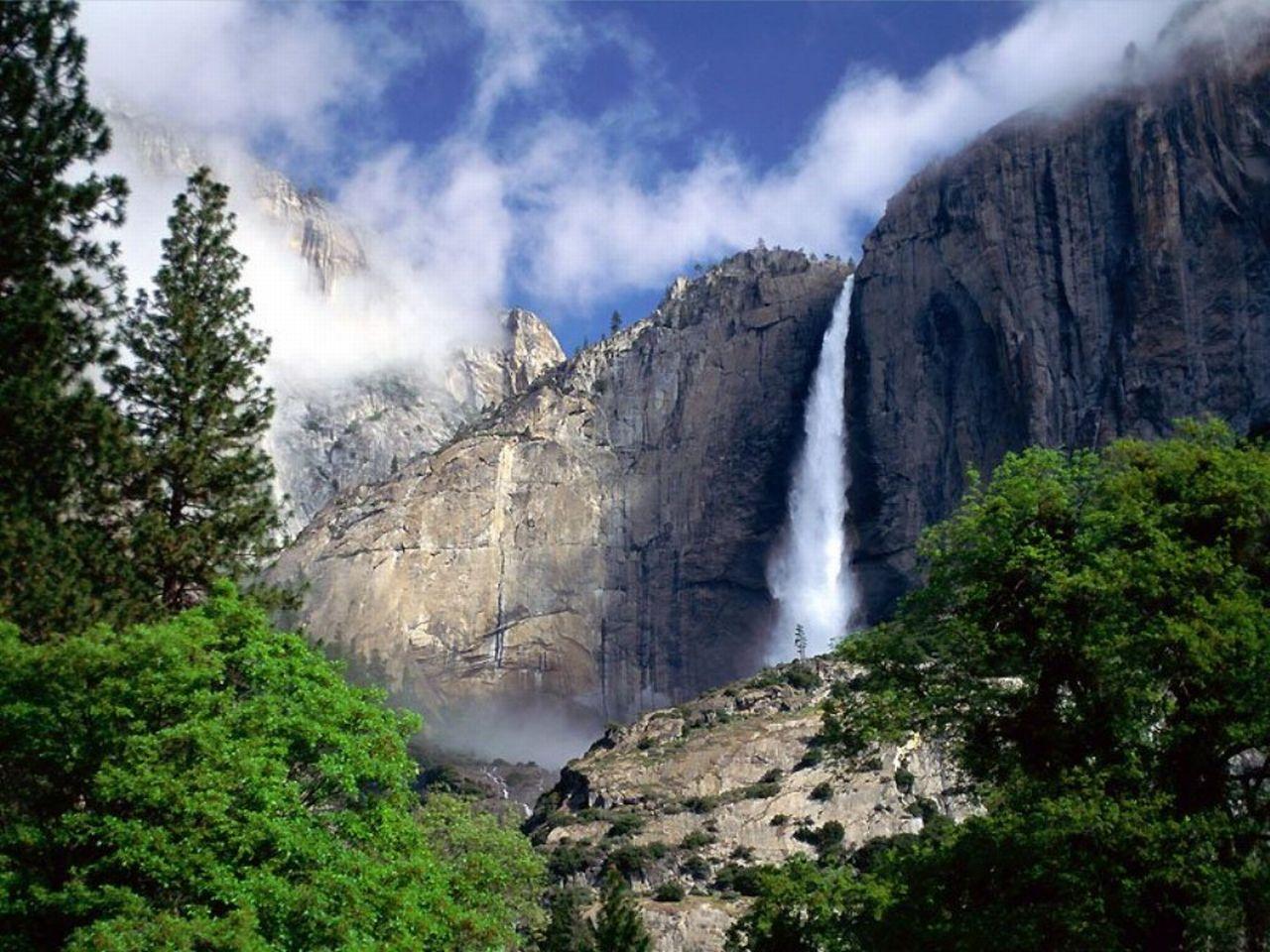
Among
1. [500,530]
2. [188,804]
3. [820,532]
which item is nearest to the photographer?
[188,804]

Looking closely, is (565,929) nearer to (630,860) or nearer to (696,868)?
(630,860)

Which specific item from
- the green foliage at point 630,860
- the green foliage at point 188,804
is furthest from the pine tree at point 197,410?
the green foliage at point 630,860

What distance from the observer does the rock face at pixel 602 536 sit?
116562 millimetres

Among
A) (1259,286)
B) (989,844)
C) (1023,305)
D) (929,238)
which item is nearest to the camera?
(989,844)

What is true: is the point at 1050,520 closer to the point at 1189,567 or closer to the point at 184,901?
the point at 1189,567

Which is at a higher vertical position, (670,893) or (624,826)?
(624,826)

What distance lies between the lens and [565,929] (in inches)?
2076

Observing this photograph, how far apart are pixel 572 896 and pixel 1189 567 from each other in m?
44.5

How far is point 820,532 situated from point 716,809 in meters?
42.9

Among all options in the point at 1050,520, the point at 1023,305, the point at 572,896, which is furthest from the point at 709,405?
the point at 1050,520

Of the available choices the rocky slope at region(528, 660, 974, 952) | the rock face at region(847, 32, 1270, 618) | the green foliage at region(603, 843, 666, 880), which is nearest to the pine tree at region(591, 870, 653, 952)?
the rocky slope at region(528, 660, 974, 952)

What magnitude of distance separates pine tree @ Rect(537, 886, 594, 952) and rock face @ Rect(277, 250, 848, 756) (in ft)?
182

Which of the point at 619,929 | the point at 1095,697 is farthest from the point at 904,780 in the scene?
the point at 1095,697

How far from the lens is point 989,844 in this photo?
74.1ft
